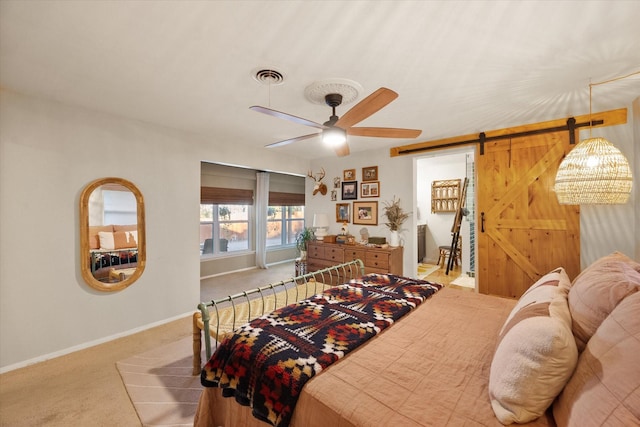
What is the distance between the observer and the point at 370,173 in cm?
466

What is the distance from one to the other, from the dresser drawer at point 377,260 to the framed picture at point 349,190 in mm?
1174

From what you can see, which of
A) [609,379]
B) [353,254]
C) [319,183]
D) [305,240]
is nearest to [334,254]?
[353,254]

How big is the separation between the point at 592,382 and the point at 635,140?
Result: 10.6ft

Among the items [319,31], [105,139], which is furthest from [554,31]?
[105,139]

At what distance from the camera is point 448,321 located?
1803 mm

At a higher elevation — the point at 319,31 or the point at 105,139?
the point at 319,31

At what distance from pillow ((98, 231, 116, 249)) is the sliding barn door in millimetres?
4521

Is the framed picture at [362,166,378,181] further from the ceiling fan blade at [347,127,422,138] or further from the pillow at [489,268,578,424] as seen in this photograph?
the pillow at [489,268,578,424]

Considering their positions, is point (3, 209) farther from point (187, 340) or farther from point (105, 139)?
point (187, 340)

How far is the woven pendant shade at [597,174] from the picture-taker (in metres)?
2.09

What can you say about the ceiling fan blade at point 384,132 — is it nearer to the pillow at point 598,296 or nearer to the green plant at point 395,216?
the pillow at point 598,296

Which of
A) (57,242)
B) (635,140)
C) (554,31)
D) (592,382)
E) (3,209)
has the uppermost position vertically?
(554,31)

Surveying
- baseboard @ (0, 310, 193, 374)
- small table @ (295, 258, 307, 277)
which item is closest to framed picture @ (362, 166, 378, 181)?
small table @ (295, 258, 307, 277)

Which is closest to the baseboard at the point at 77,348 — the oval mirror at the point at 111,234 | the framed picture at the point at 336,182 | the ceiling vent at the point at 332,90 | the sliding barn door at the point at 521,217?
the oval mirror at the point at 111,234
